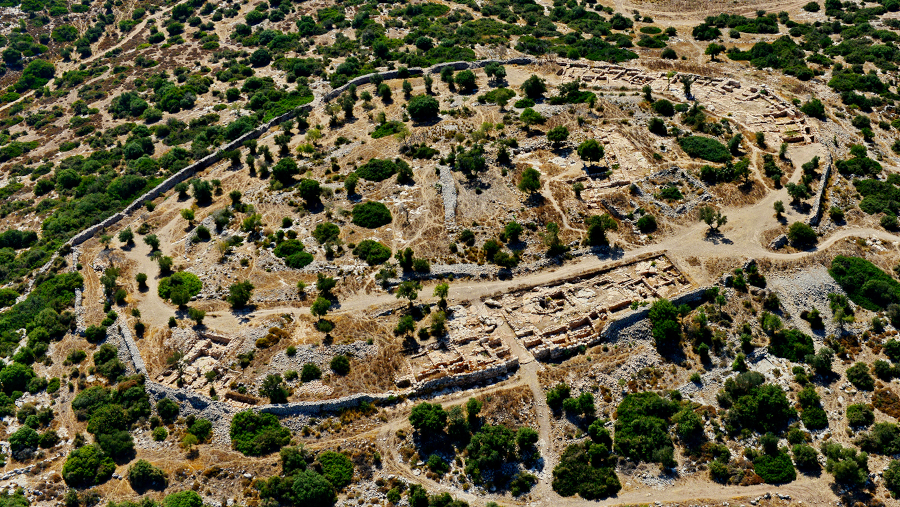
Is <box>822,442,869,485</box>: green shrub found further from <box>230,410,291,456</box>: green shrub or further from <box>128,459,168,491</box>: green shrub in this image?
<box>128,459,168,491</box>: green shrub

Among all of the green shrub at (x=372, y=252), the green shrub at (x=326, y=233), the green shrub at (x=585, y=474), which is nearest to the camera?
the green shrub at (x=585, y=474)

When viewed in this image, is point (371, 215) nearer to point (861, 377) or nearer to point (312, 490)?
point (312, 490)

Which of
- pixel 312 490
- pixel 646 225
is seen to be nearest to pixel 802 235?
pixel 646 225

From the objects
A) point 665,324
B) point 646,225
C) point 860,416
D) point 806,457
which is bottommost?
point 806,457

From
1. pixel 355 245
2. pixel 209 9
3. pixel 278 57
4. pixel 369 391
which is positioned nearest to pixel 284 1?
pixel 209 9

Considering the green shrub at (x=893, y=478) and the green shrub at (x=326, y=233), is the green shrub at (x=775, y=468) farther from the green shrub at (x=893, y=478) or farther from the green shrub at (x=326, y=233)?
the green shrub at (x=326, y=233)

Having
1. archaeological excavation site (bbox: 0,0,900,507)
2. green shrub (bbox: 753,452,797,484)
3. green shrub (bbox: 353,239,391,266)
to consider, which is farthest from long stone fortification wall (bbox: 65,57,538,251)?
green shrub (bbox: 753,452,797,484)

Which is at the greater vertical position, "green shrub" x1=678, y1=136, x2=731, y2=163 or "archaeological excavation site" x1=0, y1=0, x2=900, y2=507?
"green shrub" x1=678, y1=136, x2=731, y2=163

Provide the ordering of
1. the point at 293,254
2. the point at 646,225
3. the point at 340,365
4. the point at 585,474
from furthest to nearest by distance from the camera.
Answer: the point at 293,254, the point at 646,225, the point at 340,365, the point at 585,474

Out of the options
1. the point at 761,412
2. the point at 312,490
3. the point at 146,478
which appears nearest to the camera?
the point at 312,490

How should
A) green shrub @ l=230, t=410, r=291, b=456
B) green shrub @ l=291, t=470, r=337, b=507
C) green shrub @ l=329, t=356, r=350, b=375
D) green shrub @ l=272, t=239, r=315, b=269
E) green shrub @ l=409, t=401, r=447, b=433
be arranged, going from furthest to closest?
green shrub @ l=272, t=239, r=315, b=269 < green shrub @ l=329, t=356, r=350, b=375 < green shrub @ l=230, t=410, r=291, b=456 < green shrub @ l=409, t=401, r=447, b=433 < green shrub @ l=291, t=470, r=337, b=507

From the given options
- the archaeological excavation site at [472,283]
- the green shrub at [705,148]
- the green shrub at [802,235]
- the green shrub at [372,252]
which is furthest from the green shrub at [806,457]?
the green shrub at [372,252]
